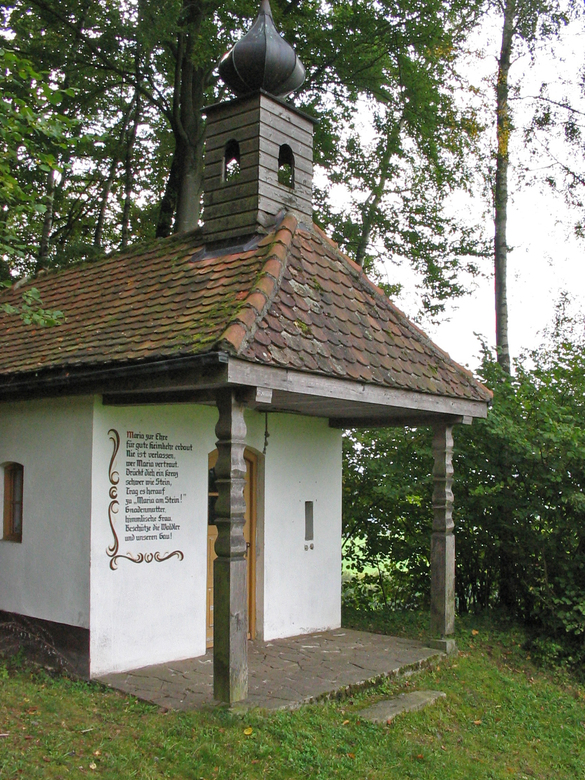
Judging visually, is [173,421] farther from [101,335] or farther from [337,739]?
[337,739]

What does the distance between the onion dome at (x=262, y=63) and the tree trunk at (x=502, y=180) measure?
6.35 metres

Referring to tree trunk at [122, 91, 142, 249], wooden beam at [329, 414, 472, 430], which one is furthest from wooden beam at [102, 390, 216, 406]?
tree trunk at [122, 91, 142, 249]

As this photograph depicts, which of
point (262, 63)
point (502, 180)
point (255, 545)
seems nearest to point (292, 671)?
point (255, 545)

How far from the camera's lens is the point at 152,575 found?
7.55m

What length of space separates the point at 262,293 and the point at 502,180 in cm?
954

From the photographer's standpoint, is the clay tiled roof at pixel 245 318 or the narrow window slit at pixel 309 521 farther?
the narrow window slit at pixel 309 521

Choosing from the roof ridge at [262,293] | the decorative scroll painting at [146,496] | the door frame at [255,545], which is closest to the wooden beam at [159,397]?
the decorative scroll painting at [146,496]

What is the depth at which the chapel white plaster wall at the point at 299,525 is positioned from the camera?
29.3 ft

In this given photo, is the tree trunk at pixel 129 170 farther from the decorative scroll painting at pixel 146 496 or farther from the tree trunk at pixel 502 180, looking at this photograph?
the decorative scroll painting at pixel 146 496

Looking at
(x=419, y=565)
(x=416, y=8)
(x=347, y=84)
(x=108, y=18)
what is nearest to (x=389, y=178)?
(x=347, y=84)

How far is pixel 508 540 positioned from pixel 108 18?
1146 cm

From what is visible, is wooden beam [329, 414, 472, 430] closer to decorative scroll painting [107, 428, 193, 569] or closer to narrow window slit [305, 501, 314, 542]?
narrow window slit [305, 501, 314, 542]

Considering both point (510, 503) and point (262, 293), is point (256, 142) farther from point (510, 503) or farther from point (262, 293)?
point (510, 503)

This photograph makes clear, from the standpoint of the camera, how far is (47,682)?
6.79m
